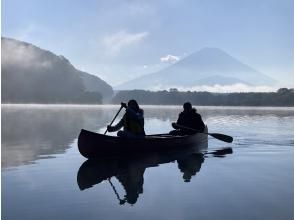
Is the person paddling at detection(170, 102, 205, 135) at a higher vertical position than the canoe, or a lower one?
higher

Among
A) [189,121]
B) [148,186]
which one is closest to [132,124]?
[189,121]

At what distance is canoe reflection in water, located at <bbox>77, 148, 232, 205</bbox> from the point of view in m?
12.4

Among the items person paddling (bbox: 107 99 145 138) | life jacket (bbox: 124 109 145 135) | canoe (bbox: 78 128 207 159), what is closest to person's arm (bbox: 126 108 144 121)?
person paddling (bbox: 107 99 145 138)

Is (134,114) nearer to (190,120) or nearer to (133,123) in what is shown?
(133,123)

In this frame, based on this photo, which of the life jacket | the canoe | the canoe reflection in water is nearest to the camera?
the canoe reflection in water

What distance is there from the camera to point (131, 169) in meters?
15.5

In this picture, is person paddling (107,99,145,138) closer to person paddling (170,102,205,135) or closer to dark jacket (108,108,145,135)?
dark jacket (108,108,145,135)

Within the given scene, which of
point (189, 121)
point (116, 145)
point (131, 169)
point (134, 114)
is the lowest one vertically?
point (131, 169)

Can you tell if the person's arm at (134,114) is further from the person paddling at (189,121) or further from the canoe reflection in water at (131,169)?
the person paddling at (189,121)

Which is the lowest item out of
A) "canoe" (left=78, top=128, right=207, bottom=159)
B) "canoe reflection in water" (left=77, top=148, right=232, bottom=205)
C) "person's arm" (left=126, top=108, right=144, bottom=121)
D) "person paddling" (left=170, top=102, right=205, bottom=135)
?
"canoe reflection in water" (left=77, top=148, right=232, bottom=205)

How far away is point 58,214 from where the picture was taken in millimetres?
9289

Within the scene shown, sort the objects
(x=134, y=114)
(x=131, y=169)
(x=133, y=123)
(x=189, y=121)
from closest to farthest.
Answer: (x=131, y=169) → (x=134, y=114) → (x=133, y=123) → (x=189, y=121)

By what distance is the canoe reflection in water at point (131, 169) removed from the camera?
12352 millimetres

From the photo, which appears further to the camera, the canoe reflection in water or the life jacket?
the life jacket
